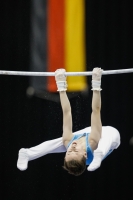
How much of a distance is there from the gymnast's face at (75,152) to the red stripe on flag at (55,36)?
7.90 ft

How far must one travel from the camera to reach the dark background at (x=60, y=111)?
35.4 ft

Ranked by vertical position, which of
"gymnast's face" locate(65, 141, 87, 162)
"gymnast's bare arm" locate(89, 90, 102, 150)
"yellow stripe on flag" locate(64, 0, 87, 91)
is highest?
"yellow stripe on flag" locate(64, 0, 87, 91)

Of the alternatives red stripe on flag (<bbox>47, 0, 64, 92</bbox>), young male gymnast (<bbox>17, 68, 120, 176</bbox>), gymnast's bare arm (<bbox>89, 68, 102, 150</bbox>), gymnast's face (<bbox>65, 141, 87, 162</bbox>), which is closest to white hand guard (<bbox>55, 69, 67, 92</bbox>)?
young male gymnast (<bbox>17, 68, 120, 176</bbox>)

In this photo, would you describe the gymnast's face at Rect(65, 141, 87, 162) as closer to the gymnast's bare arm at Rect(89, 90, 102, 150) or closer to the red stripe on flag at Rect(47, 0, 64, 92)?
the gymnast's bare arm at Rect(89, 90, 102, 150)

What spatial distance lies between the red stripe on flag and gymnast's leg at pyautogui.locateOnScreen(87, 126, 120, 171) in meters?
2.11

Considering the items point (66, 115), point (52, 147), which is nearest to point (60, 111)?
point (52, 147)

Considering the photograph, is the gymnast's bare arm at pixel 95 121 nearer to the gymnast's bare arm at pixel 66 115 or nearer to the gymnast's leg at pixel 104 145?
the gymnast's leg at pixel 104 145

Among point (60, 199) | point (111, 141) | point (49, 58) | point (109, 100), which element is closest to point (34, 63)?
point (49, 58)

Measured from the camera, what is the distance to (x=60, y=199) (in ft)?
36.0

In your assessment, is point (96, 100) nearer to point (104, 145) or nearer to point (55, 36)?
point (104, 145)

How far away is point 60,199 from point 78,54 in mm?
1935

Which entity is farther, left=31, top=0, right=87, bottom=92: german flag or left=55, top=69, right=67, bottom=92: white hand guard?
left=31, top=0, right=87, bottom=92: german flag

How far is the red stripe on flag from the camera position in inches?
423

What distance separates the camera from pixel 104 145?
8320mm
